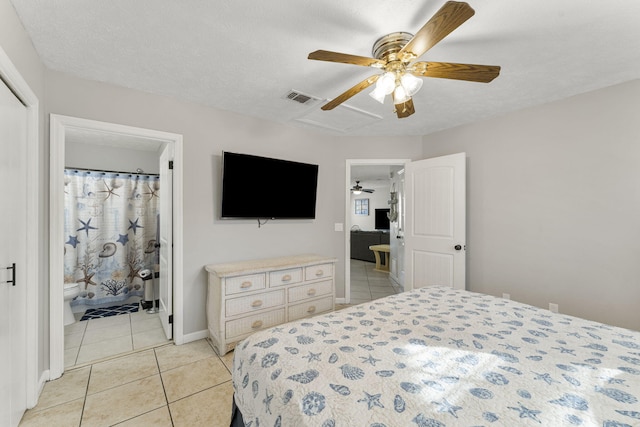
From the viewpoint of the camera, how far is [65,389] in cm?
193

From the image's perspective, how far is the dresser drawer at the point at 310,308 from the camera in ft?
9.18

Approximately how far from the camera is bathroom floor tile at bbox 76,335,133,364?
2.35 meters

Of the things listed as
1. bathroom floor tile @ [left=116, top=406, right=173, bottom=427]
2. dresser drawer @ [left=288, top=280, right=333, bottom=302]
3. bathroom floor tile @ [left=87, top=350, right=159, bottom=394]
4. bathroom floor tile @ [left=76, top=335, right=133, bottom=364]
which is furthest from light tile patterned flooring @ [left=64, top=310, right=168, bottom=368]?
dresser drawer @ [left=288, top=280, right=333, bottom=302]

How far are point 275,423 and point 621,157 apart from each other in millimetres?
3159

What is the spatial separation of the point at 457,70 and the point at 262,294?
2286mm

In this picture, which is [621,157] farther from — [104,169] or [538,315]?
[104,169]

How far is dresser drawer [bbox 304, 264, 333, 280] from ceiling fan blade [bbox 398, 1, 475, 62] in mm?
2116

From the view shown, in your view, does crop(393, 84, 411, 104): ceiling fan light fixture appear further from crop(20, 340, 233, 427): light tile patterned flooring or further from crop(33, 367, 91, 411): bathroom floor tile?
crop(33, 367, 91, 411): bathroom floor tile

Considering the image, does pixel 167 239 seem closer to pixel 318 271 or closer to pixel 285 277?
pixel 285 277

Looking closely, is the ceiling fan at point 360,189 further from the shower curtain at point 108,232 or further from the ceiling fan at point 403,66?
the ceiling fan at point 403,66

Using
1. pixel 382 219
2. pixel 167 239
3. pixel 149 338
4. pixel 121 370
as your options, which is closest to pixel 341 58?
pixel 167 239

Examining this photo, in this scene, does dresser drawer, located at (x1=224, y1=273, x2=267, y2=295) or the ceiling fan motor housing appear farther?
dresser drawer, located at (x1=224, y1=273, x2=267, y2=295)

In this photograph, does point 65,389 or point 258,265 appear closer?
point 65,389

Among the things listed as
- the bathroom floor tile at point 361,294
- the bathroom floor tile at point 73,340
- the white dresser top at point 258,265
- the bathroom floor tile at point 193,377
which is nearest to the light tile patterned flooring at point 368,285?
the bathroom floor tile at point 361,294
